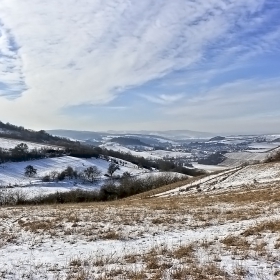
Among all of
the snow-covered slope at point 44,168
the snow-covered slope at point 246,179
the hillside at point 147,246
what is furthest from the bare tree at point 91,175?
the hillside at point 147,246

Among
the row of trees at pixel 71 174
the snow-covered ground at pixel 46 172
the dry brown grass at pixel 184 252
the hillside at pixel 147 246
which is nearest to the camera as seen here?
the hillside at pixel 147 246

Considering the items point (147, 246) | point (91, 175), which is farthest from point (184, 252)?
point (91, 175)

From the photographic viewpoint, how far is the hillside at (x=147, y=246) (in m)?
9.10

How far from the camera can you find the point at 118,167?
186 m

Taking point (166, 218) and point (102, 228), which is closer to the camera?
point (102, 228)

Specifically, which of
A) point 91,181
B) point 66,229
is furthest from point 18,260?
point 91,181

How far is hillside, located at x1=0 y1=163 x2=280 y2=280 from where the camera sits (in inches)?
358

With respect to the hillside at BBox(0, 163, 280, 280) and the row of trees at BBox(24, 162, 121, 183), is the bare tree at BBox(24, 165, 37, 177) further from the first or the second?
the hillside at BBox(0, 163, 280, 280)

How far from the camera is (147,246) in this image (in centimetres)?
1268

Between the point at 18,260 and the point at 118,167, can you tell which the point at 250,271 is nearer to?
the point at 18,260

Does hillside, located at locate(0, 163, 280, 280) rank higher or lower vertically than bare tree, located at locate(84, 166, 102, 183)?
higher

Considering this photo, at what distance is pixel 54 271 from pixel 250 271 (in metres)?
5.29

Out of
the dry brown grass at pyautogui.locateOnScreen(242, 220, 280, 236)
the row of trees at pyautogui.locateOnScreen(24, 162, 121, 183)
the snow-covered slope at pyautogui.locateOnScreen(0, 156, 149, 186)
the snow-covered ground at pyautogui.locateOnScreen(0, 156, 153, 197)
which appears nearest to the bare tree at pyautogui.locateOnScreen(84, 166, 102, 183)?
the row of trees at pyautogui.locateOnScreen(24, 162, 121, 183)

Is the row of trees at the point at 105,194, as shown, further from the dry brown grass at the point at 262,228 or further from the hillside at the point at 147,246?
the dry brown grass at the point at 262,228
